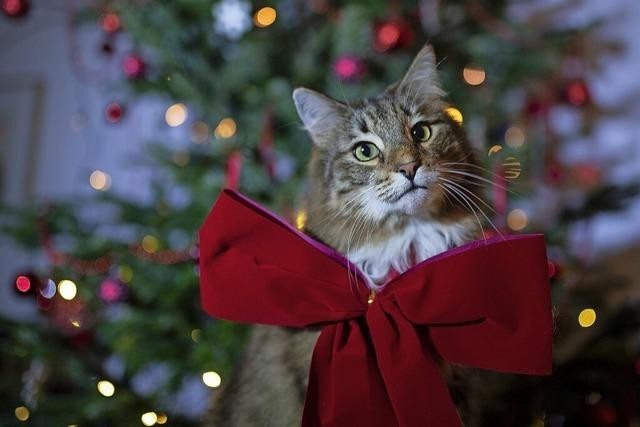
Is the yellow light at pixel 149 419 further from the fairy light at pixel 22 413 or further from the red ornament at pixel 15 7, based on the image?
the red ornament at pixel 15 7

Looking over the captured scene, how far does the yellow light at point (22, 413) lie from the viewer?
1175 millimetres

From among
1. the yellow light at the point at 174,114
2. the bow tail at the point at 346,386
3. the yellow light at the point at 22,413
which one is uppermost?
the bow tail at the point at 346,386

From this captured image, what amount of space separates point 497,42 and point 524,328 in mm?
995

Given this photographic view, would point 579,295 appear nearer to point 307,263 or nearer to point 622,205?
point 622,205

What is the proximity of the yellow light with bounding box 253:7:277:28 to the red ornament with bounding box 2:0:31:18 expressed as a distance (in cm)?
57

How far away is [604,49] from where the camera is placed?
76.2 inches

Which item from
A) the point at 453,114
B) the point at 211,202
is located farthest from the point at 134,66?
the point at 453,114

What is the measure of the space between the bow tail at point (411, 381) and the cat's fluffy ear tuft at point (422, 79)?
348mm

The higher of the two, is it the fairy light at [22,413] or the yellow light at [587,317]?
the yellow light at [587,317]

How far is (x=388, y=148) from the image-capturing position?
2.35 ft

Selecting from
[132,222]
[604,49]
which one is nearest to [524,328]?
[132,222]

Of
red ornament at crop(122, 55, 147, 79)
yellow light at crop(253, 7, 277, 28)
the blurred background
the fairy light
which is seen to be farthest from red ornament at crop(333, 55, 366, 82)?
the fairy light

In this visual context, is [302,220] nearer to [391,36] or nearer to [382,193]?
[382,193]

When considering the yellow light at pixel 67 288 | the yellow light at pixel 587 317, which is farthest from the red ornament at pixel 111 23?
the yellow light at pixel 587 317
